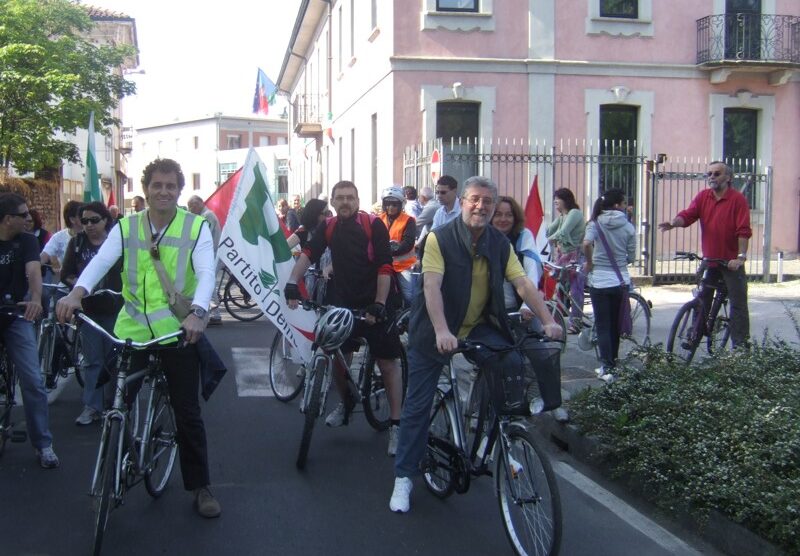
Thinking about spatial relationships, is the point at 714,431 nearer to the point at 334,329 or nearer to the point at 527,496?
the point at 527,496

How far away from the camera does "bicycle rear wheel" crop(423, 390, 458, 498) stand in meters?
5.06

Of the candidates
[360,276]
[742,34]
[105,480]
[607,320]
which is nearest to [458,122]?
[742,34]

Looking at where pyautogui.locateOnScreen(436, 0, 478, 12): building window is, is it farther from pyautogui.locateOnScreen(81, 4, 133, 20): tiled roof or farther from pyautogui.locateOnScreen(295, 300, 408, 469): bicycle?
pyautogui.locateOnScreen(81, 4, 133, 20): tiled roof

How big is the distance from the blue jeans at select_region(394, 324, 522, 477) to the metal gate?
1282 cm

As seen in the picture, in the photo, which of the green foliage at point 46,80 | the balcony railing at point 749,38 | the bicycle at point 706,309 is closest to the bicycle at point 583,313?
the bicycle at point 706,309

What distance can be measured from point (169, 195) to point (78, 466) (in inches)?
86.0

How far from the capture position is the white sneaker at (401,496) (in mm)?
5156

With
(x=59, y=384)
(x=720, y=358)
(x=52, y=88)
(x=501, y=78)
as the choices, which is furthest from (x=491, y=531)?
(x=52, y=88)

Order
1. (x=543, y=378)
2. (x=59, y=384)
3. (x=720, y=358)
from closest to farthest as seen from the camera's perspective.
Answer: (x=543, y=378) → (x=720, y=358) → (x=59, y=384)

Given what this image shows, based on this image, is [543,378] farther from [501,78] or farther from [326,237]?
[501,78]

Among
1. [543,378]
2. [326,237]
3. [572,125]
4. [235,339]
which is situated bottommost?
[235,339]

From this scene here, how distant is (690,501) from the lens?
16.5 ft

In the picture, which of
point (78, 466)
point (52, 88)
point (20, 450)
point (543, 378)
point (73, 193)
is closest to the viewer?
point (543, 378)

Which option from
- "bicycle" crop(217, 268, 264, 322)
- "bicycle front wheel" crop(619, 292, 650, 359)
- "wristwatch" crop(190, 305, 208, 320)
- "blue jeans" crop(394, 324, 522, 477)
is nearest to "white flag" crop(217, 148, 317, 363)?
"blue jeans" crop(394, 324, 522, 477)
